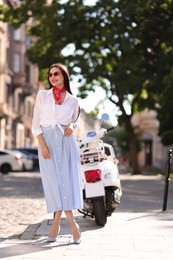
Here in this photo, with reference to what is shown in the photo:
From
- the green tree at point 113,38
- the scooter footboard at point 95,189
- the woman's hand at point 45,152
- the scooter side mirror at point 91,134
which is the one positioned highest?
the green tree at point 113,38

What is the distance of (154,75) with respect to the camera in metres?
25.3

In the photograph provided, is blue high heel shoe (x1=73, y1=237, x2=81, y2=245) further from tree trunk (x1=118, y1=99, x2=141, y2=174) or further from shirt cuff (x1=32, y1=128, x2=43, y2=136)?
tree trunk (x1=118, y1=99, x2=141, y2=174)

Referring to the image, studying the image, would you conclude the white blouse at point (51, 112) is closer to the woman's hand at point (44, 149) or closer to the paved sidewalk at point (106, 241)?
the woman's hand at point (44, 149)

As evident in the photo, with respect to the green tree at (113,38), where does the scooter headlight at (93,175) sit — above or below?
below

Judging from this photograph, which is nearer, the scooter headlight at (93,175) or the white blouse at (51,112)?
the white blouse at (51,112)

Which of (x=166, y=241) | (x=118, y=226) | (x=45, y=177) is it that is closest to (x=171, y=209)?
(x=118, y=226)

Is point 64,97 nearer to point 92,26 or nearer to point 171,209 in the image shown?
point 171,209

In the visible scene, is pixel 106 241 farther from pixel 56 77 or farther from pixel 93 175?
pixel 56 77

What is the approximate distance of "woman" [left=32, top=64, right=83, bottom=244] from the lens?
20.7ft

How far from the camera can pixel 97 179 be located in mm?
7605

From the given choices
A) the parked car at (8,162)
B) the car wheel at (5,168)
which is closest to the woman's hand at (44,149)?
the parked car at (8,162)

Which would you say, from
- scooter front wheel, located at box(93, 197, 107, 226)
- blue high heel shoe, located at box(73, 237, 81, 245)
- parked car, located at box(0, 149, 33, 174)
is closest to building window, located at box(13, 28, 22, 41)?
parked car, located at box(0, 149, 33, 174)

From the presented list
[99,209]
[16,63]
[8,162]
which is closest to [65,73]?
[99,209]

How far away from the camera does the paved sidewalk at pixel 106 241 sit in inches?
223
